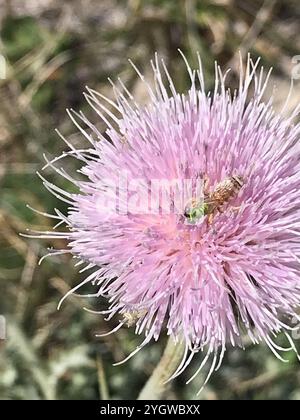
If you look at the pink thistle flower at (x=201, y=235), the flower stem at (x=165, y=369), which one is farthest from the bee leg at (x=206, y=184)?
the flower stem at (x=165, y=369)

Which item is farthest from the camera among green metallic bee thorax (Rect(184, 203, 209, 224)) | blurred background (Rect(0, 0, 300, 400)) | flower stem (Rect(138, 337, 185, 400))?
blurred background (Rect(0, 0, 300, 400))

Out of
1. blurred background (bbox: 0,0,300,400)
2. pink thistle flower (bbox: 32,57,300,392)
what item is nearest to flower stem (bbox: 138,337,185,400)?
pink thistle flower (bbox: 32,57,300,392)

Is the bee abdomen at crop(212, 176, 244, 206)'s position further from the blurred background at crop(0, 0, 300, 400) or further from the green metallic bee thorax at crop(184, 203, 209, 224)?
the blurred background at crop(0, 0, 300, 400)

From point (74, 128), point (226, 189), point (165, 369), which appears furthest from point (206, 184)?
point (74, 128)

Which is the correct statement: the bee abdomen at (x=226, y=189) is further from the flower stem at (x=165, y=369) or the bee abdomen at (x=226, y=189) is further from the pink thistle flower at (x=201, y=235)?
the flower stem at (x=165, y=369)

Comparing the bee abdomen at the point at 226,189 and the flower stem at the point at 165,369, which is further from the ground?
the bee abdomen at the point at 226,189
